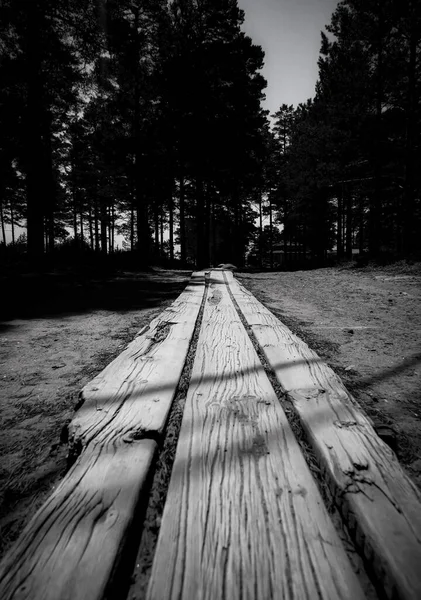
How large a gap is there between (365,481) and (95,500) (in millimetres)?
732

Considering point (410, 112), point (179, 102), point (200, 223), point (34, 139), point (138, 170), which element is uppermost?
point (179, 102)

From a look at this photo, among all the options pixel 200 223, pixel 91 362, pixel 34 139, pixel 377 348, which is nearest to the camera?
pixel 91 362

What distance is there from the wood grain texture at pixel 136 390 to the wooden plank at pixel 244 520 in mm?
178

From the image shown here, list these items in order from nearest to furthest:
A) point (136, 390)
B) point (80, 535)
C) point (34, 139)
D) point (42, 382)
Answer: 1. point (80, 535)
2. point (136, 390)
3. point (42, 382)
4. point (34, 139)

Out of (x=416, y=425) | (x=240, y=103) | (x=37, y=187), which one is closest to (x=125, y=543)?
(x=416, y=425)

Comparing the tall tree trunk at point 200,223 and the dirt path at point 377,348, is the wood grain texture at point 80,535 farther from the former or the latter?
the tall tree trunk at point 200,223

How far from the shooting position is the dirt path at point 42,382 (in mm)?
1010

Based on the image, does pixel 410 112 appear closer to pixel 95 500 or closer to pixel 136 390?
pixel 136 390

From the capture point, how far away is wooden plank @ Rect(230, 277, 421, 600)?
0.56 m

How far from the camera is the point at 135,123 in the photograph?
47.1 feet

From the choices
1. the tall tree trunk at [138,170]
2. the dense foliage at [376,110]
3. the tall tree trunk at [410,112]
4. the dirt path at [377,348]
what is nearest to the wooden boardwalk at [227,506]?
the dirt path at [377,348]

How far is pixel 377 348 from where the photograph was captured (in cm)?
251

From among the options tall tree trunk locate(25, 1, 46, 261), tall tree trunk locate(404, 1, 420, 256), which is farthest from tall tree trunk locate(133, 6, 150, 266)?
tall tree trunk locate(404, 1, 420, 256)

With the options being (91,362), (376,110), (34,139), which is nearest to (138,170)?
(34,139)
